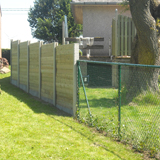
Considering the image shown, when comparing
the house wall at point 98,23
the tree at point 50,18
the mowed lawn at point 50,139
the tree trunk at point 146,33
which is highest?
the tree at point 50,18

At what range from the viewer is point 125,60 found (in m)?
12.2

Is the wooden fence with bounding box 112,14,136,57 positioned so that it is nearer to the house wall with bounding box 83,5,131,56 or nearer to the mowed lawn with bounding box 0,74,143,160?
the house wall with bounding box 83,5,131,56

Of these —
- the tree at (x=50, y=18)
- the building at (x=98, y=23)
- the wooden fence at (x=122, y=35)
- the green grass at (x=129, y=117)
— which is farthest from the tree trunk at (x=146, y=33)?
the tree at (x=50, y=18)

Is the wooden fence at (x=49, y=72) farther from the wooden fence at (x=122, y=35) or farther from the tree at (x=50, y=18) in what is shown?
the tree at (x=50, y=18)

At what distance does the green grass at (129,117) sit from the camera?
450cm

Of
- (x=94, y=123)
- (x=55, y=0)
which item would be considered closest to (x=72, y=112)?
(x=94, y=123)

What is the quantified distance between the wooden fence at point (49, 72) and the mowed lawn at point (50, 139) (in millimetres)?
727

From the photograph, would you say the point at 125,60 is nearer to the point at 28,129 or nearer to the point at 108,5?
the point at 108,5

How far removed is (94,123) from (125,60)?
6681mm

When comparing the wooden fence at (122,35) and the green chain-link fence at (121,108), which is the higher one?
the wooden fence at (122,35)

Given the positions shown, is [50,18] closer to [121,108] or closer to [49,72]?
[49,72]

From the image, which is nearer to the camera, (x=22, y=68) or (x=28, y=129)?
(x=28, y=129)

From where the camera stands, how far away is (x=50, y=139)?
5191 mm

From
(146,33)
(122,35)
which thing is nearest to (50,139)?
(146,33)
